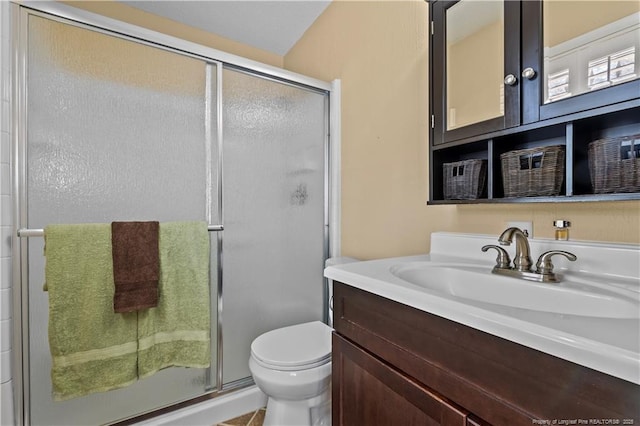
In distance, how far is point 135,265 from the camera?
1281mm

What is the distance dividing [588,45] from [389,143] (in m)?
0.80

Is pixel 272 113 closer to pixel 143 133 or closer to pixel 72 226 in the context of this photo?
pixel 143 133

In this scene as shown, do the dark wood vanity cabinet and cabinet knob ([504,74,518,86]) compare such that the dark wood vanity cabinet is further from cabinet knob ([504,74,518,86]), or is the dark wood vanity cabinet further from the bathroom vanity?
cabinet knob ([504,74,518,86])

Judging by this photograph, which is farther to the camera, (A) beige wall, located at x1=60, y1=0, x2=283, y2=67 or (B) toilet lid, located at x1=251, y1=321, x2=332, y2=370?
(A) beige wall, located at x1=60, y1=0, x2=283, y2=67

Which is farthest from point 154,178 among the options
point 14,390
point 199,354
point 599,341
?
point 599,341

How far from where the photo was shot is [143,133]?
1.42m

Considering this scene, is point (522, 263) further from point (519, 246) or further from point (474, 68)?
point (474, 68)

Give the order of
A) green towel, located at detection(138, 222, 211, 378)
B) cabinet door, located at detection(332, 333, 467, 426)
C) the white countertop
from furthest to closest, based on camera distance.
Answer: green towel, located at detection(138, 222, 211, 378)
cabinet door, located at detection(332, 333, 467, 426)
the white countertop

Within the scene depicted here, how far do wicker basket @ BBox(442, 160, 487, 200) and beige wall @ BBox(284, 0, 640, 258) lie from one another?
3.8 inches

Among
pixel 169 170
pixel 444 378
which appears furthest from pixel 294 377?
pixel 169 170

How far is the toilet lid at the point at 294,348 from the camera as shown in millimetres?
1249

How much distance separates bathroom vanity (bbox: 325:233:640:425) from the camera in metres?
0.45

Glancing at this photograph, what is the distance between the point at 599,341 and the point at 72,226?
1574mm

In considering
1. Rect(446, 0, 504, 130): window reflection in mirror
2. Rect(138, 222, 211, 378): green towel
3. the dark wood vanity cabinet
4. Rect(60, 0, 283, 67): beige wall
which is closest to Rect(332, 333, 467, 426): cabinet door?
the dark wood vanity cabinet
